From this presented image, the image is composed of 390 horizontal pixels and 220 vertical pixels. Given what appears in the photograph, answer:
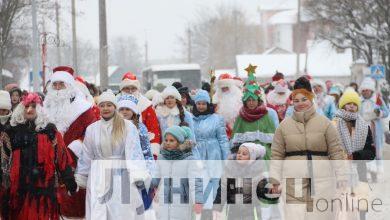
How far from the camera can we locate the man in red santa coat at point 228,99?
40.7 ft

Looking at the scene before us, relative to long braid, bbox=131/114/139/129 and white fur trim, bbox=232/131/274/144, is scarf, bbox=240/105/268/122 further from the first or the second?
long braid, bbox=131/114/139/129

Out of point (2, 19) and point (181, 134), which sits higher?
point (2, 19)

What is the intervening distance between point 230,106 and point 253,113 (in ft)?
6.83

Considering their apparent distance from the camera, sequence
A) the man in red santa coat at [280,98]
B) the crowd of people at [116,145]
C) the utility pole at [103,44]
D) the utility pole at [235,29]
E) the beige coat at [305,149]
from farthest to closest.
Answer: the utility pole at [235,29], the utility pole at [103,44], the man in red santa coat at [280,98], the crowd of people at [116,145], the beige coat at [305,149]

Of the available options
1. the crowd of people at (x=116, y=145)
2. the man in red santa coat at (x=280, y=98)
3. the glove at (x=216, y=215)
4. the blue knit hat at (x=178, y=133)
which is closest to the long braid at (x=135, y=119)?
the crowd of people at (x=116, y=145)

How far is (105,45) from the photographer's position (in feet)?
79.8

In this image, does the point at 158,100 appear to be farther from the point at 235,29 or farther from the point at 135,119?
the point at 235,29

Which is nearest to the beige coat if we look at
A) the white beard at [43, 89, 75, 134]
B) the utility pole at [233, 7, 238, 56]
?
the white beard at [43, 89, 75, 134]

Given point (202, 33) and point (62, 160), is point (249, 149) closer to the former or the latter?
point (62, 160)

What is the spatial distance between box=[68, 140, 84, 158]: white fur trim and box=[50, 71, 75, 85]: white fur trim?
1.26m

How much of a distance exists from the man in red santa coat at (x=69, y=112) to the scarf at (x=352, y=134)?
2.70m

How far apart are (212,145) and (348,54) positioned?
6930 centimetres

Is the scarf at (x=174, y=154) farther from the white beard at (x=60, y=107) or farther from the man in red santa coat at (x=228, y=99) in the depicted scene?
the man in red santa coat at (x=228, y=99)

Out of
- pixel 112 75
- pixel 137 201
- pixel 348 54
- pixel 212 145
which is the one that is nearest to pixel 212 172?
pixel 212 145
